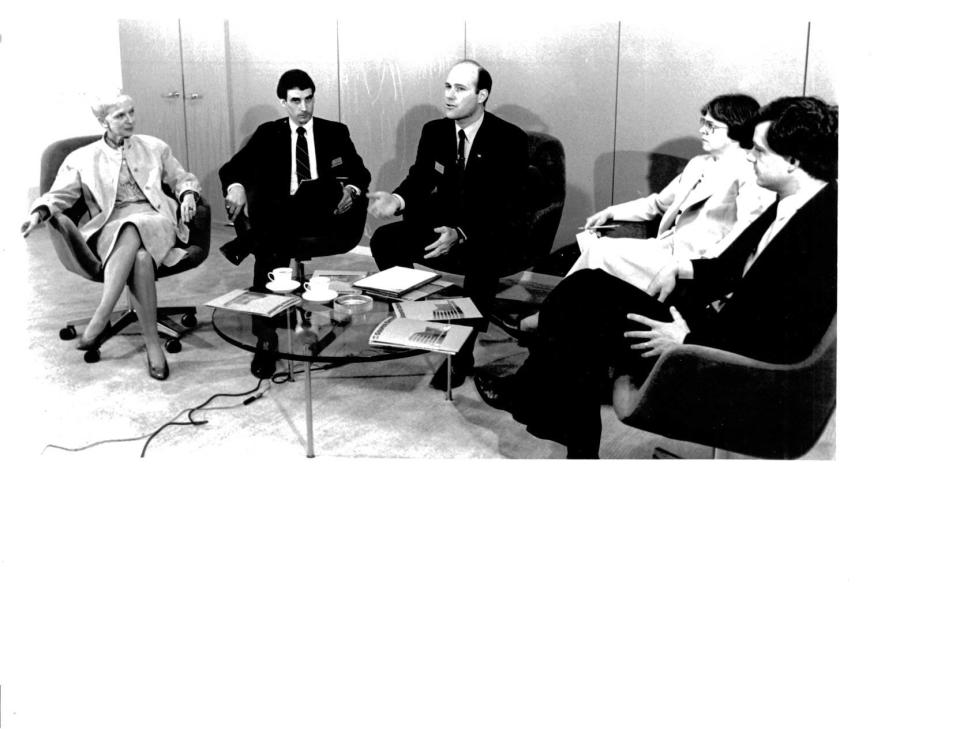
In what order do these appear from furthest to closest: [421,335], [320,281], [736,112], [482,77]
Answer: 1. [320,281]
2. [421,335]
3. [482,77]
4. [736,112]

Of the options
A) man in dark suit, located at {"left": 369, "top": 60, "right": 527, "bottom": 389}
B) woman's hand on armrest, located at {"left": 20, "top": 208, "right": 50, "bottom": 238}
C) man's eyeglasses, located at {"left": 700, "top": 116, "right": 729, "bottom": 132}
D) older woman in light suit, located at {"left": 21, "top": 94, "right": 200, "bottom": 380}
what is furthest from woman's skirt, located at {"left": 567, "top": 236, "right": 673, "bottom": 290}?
woman's hand on armrest, located at {"left": 20, "top": 208, "right": 50, "bottom": 238}

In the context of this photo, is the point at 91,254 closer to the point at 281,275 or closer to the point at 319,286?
the point at 281,275

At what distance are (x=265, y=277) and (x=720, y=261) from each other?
1.39 m

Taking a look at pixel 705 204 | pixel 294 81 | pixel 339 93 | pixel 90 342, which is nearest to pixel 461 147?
pixel 339 93

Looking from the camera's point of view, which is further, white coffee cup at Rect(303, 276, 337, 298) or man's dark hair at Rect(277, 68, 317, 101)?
white coffee cup at Rect(303, 276, 337, 298)

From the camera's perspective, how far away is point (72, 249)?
2438 millimetres

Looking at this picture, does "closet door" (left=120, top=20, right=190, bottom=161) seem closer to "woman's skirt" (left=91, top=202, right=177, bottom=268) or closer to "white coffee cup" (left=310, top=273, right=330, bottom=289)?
"woman's skirt" (left=91, top=202, right=177, bottom=268)

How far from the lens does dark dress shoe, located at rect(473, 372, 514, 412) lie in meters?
2.61

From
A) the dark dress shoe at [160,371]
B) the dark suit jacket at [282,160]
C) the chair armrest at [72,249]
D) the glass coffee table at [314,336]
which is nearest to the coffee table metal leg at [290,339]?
the glass coffee table at [314,336]

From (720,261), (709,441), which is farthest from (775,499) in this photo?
(720,261)

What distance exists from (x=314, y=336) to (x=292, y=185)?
1.68 ft

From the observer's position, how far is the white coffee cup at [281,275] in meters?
2.76

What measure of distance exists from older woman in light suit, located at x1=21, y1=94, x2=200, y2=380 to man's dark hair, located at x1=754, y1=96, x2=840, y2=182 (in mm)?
1609

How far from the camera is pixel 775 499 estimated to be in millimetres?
2477
